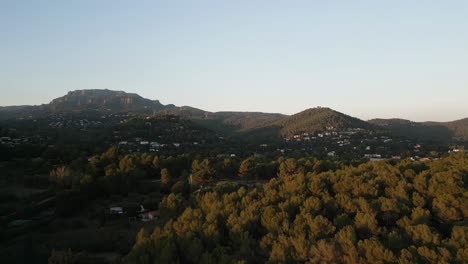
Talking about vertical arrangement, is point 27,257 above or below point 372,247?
below

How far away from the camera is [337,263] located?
16.1 m

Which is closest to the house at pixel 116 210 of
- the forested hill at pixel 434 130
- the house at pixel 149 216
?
the house at pixel 149 216

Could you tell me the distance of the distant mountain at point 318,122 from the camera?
98.6 m

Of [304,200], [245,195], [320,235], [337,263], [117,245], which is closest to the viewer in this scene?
[337,263]

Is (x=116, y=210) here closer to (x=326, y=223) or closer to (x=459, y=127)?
(x=326, y=223)

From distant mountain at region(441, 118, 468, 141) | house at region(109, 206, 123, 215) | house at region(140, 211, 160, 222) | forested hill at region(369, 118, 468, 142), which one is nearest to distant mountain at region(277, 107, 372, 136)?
forested hill at region(369, 118, 468, 142)

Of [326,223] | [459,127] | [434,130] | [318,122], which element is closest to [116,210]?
[326,223]

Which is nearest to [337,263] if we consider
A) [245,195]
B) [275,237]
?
[275,237]

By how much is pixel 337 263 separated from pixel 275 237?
10.5 ft

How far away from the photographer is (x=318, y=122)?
4097 inches

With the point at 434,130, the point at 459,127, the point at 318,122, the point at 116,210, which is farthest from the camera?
the point at 434,130

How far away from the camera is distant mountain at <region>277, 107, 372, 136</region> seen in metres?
98.6

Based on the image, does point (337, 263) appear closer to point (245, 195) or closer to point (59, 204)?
point (245, 195)

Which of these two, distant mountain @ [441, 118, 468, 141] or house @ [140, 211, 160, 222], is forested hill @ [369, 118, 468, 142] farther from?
house @ [140, 211, 160, 222]
